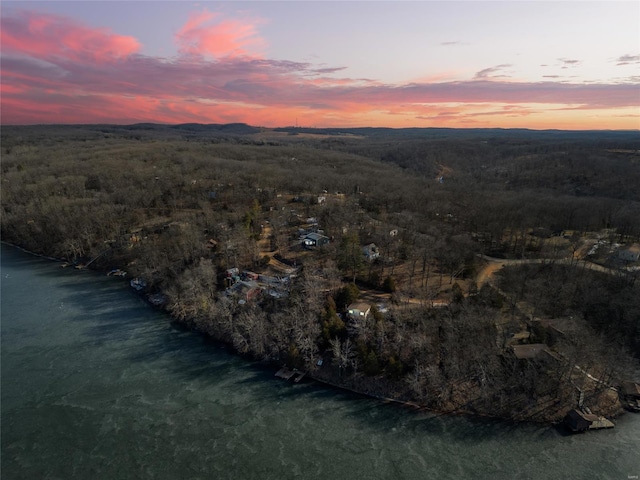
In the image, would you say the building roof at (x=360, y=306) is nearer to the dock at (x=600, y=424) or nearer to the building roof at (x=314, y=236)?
the building roof at (x=314, y=236)

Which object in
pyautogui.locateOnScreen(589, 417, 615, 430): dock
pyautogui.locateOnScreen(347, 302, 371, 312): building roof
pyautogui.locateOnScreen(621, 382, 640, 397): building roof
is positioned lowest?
pyautogui.locateOnScreen(589, 417, 615, 430): dock

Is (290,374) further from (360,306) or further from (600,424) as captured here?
(600,424)

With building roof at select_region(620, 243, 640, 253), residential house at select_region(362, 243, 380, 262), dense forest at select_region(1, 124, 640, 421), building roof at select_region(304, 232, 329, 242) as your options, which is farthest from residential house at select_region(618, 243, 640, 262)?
building roof at select_region(304, 232, 329, 242)

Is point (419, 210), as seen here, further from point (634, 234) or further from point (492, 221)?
point (634, 234)

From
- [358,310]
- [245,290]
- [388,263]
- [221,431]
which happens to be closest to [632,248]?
[388,263]

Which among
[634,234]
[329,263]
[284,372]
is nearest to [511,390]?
[284,372]

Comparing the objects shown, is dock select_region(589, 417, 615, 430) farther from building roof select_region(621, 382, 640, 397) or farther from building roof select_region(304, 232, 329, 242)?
building roof select_region(304, 232, 329, 242)
